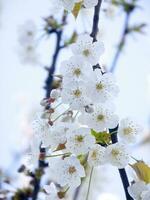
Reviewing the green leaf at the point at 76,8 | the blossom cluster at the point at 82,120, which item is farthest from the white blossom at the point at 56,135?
the green leaf at the point at 76,8

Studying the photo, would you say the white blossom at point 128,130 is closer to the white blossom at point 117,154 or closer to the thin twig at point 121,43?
the white blossom at point 117,154

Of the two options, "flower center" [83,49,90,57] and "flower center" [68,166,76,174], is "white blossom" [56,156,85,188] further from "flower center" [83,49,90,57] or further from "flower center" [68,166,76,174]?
"flower center" [83,49,90,57]

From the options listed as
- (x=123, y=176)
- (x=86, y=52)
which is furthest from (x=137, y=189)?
(x=86, y=52)

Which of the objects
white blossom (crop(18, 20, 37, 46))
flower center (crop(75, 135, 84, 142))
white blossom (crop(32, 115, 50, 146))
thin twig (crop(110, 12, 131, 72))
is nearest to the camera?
flower center (crop(75, 135, 84, 142))

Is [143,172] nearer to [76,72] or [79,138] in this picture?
[79,138]

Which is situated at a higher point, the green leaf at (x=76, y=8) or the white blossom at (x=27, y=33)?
the white blossom at (x=27, y=33)

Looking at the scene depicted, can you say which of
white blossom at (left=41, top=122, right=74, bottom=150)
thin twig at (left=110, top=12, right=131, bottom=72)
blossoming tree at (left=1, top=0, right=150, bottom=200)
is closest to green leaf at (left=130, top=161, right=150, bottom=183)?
blossoming tree at (left=1, top=0, right=150, bottom=200)
